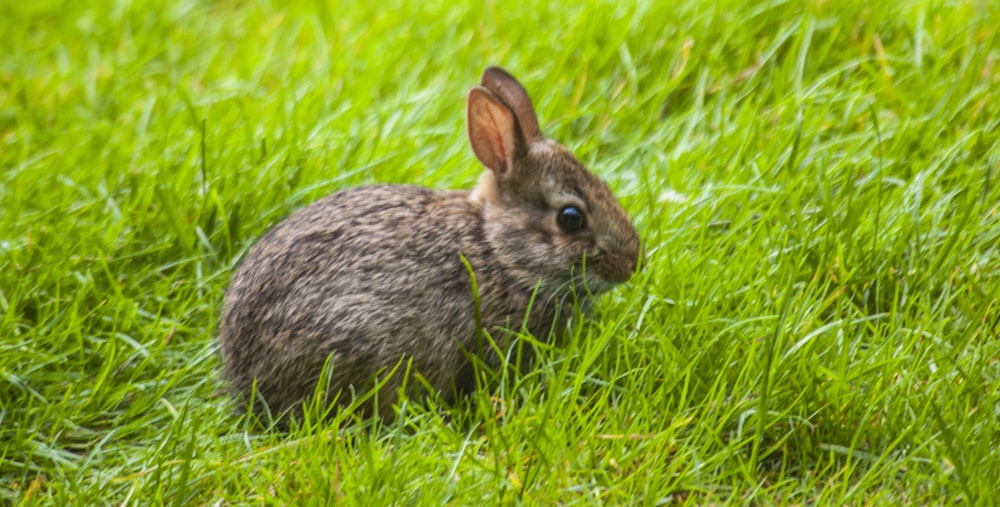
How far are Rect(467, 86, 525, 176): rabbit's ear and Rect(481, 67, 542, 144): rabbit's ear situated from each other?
0.48 feet

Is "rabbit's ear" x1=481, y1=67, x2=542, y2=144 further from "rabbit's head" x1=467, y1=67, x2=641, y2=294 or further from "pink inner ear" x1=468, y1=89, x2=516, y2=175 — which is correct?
"pink inner ear" x1=468, y1=89, x2=516, y2=175

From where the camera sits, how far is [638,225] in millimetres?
5094

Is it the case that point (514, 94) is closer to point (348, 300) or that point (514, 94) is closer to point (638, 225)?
point (638, 225)

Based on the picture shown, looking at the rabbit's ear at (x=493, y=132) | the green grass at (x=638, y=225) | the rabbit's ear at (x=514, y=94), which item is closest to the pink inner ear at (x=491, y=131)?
the rabbit's ear at (x=493, y=132)

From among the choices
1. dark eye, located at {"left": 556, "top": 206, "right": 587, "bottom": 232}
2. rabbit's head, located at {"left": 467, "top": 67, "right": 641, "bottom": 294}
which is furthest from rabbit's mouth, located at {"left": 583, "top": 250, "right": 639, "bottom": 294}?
dark eye, located at {"left": 556, "top": 206, "right": 587, "bottom": 232}

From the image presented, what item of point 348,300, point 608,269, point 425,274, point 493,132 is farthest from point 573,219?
point 348,300

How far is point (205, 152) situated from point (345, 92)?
1141 millimetres

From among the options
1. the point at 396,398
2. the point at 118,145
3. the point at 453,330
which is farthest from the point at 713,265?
the point at 118,145

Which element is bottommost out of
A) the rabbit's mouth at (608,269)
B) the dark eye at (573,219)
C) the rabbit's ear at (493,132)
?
the rabbit's mouth at (608,269)

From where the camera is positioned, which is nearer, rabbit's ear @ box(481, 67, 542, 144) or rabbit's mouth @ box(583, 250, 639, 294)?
rabbit's mouth @ box(583, 250, 639, 294)

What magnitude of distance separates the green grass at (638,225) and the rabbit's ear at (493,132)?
2.24 feet

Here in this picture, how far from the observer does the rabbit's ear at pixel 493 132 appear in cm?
464

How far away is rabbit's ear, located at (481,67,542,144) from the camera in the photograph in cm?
487

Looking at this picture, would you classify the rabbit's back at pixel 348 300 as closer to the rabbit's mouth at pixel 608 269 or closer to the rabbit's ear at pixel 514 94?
the rabbit's mouth at pixel 608 269
